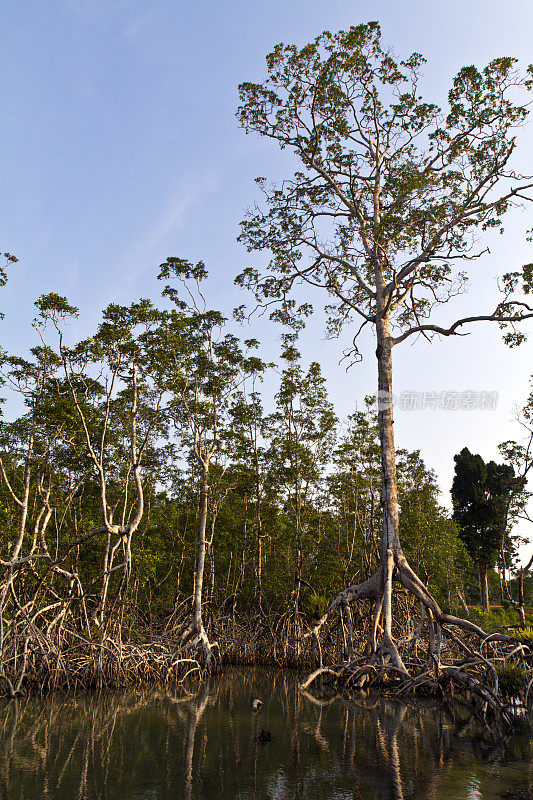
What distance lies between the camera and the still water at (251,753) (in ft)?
15.4

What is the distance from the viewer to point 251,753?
5.92 meters

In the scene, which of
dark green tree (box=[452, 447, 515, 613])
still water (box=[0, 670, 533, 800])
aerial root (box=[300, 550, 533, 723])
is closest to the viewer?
still water (box=[0, 670, 533, 800])

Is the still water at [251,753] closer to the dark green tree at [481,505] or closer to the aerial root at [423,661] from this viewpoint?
the aerial root at [423,661]

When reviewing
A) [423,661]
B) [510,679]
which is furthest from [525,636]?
[423,661]

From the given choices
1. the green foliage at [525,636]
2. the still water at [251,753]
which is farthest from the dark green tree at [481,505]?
the still water at [251,753]

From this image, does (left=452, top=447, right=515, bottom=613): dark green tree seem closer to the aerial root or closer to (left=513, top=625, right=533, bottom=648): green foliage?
the aerial root

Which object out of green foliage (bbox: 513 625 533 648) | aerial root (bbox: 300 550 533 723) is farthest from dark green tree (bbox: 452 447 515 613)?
green foliage (bbox: 513 625 533 648)

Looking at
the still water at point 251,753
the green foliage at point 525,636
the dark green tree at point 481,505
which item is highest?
the dark green tree at point 481,505

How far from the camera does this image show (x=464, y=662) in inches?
332

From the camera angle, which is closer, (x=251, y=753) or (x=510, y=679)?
(x=251, y=753)

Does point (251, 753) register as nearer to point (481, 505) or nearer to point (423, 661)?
point (423, 661)

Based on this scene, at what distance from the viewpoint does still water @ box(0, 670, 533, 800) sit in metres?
4.70

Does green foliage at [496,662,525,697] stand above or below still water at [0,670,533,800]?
above

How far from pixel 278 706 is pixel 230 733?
2.29 m
